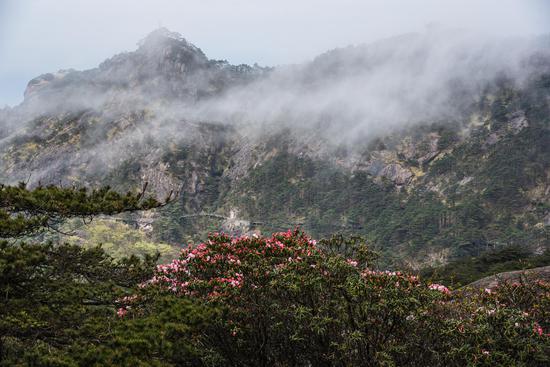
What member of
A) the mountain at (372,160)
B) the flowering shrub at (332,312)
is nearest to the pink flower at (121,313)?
the flowering shrub at (332,312)

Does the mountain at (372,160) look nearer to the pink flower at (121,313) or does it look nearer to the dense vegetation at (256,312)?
the dense vegetation at (256,312)

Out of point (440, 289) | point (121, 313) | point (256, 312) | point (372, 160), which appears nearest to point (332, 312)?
point (256, 312)

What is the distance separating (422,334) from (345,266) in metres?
2.19

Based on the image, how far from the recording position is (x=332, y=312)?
33.4 ft

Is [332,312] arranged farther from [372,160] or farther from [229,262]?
[372,160]

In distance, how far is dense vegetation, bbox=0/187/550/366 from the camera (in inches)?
328

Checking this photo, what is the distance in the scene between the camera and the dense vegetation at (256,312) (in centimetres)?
834

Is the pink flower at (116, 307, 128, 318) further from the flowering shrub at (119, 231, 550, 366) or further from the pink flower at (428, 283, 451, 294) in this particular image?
the pink flower at (428, 283, 451, 294)

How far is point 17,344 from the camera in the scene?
1029 centimetres

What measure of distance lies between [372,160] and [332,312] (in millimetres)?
144221

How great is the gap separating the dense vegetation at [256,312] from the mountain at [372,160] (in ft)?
291

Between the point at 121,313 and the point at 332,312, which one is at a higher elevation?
the point at 332,312

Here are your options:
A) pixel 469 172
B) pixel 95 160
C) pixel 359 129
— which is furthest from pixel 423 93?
pixel 95 160

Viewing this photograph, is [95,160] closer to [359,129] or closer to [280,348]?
[359,129]
